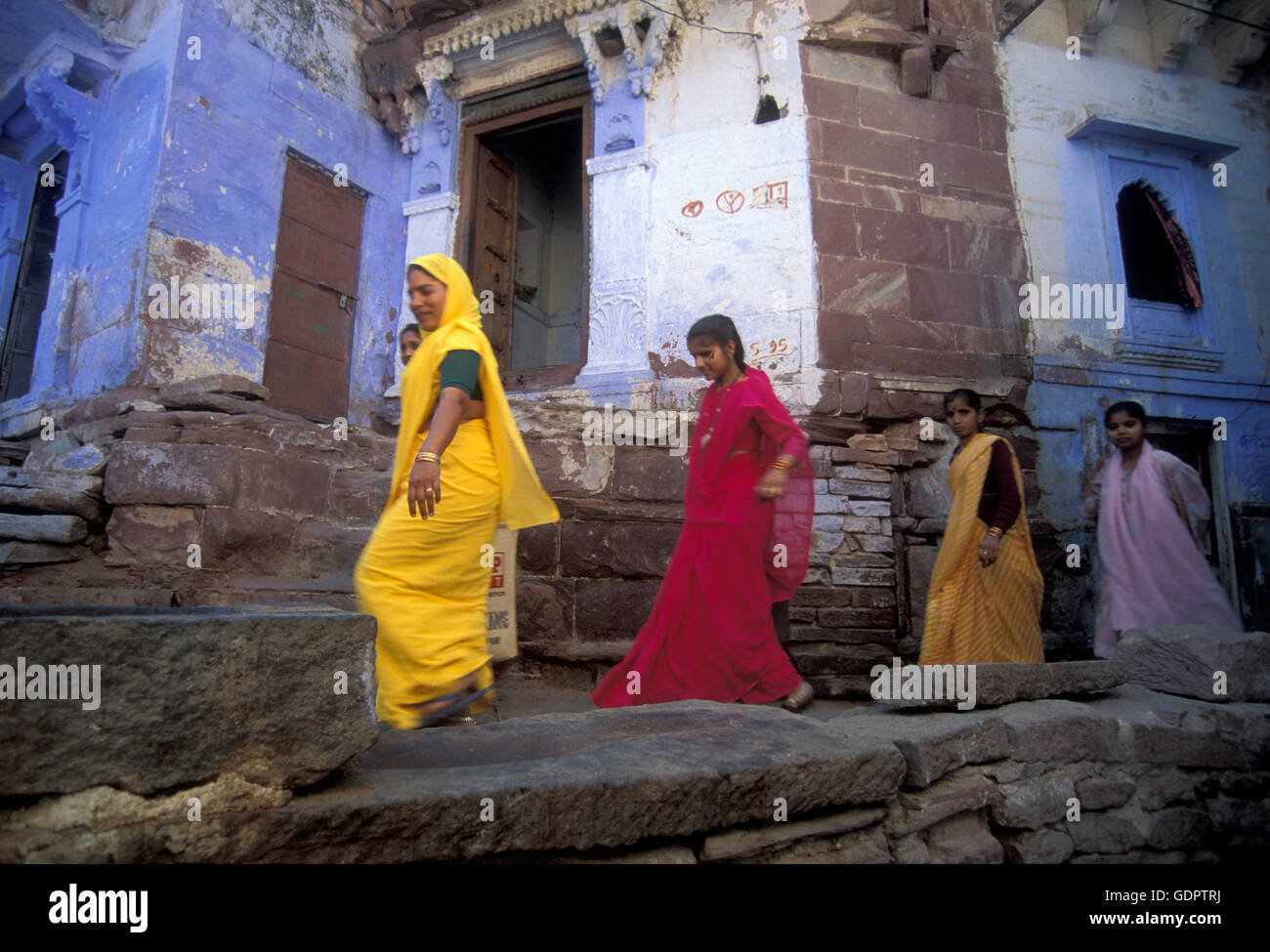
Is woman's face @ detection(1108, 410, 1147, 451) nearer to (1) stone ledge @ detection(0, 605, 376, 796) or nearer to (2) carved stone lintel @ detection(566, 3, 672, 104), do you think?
(2) carved stone lintel @ detection(566, 3, 672, 104)

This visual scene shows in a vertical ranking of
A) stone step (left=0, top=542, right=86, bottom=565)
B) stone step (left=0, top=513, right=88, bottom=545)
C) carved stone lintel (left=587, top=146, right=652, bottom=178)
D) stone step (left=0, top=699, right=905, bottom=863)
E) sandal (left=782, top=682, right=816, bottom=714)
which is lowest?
sandal (left=782, top=682, right=816, bottom=714)

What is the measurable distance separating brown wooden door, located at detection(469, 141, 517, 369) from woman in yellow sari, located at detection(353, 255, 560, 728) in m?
4.18

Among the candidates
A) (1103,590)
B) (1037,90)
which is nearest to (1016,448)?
(1103,590)

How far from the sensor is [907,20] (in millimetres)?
5969

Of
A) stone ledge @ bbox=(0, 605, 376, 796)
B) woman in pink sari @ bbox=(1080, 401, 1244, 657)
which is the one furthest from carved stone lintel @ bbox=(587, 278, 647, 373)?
stone ledge @ bbox=(0, 605, 376, 796)

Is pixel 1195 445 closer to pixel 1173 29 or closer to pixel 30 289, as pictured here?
pixel 1173 29

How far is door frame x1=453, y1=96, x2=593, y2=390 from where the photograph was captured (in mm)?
6492

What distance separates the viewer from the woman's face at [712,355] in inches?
135

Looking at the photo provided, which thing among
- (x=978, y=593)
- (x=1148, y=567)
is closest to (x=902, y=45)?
(x=1148, y=567)

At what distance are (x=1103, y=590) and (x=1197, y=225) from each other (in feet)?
14.8

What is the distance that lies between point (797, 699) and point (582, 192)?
5.69 m

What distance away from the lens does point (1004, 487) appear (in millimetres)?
4250

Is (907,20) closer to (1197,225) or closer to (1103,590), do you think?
(1197,225)

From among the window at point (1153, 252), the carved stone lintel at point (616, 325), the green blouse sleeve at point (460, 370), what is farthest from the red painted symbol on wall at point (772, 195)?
the green blouse sleeve at point (460, 370)
